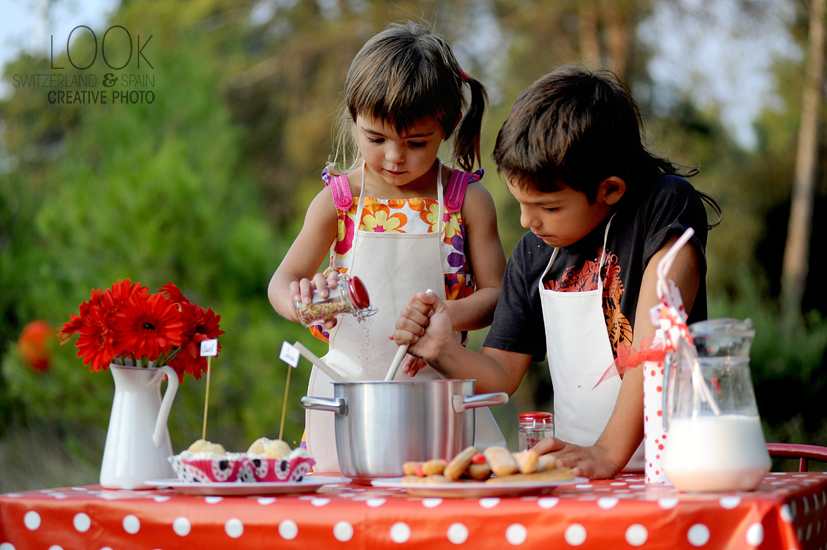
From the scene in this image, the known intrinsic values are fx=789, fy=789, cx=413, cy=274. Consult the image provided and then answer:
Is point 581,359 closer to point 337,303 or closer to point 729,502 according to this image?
point 337,303

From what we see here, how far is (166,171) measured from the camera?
5.66m

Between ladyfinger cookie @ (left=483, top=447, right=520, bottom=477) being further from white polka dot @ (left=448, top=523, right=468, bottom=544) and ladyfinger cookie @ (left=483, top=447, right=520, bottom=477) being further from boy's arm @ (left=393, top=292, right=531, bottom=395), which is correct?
boy's arm @ (left=393, top=292, right=531, bottom=395)

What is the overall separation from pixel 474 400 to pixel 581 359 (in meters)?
0.47

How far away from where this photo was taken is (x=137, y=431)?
124 cm

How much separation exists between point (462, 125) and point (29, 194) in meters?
6.30

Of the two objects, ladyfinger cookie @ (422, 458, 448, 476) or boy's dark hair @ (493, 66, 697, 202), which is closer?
ladyfinger cookie @ (422, 458, 448, 476)

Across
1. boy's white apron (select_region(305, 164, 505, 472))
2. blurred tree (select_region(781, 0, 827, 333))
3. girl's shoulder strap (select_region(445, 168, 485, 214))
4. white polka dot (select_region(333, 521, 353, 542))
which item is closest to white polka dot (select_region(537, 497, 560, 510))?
white polka dot (select_region(333, 521, 353, 542))

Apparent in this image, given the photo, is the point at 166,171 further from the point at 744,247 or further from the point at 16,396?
the point at 744,247

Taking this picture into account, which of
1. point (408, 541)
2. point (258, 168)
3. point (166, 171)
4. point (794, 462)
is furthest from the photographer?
point (258, 168)

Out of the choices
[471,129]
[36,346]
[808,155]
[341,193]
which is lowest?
[36,346]

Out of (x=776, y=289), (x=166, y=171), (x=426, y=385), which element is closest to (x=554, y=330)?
(x=426, y=385)

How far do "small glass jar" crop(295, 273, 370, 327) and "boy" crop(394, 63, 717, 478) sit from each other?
149mm

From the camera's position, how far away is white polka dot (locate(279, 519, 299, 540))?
3.09ft

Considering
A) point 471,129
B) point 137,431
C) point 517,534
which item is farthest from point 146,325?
point 471,129
